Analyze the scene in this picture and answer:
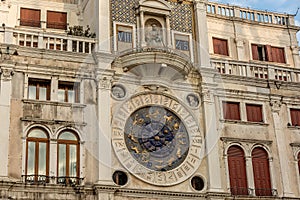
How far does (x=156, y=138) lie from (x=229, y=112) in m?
Result: 4.29

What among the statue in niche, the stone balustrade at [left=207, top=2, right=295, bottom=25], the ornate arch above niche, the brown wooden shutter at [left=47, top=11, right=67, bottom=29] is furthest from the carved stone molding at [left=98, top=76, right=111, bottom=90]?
the stone balustrade at [left=207, top=2, right=295, bottom=25]

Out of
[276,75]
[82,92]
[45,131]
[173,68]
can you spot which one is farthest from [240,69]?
[45,131]

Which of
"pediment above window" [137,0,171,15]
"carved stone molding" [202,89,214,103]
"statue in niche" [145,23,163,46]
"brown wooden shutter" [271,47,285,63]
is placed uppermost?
"pediment above window" [137,0,171,15]

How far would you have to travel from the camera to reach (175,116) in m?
26.2

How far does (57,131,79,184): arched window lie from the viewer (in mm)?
23281

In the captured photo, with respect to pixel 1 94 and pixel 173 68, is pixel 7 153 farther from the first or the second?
pixel 173 68

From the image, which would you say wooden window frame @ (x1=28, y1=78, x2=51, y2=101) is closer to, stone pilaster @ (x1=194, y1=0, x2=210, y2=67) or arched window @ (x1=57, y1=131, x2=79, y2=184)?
arched window @ (x1=57, y1=131, x2=79, y2=184)

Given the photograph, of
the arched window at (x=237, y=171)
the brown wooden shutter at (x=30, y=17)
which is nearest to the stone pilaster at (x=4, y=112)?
the brown wooden shutter at (x=30, y=17)

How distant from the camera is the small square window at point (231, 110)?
27359 mm

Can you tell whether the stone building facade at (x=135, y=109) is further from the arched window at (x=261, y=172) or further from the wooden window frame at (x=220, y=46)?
the wooden window frame at (x=220, y=46)

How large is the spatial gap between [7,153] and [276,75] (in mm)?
14098

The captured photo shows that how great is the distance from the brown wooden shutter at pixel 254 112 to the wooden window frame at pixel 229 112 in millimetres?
557

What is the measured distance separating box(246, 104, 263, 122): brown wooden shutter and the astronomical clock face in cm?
318

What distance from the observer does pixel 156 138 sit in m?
25.2
